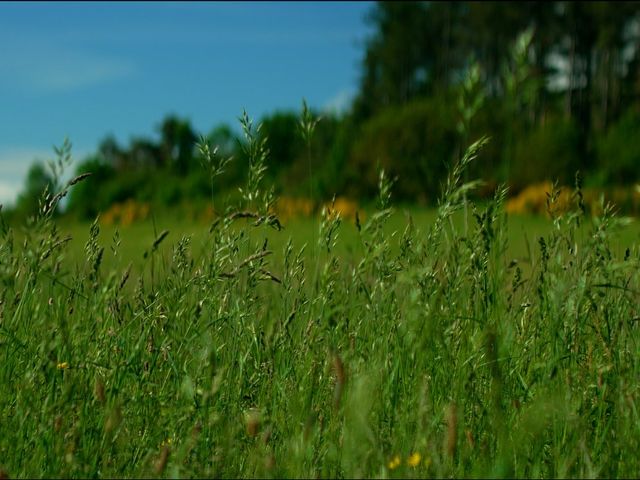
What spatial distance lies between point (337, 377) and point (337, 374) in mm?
246

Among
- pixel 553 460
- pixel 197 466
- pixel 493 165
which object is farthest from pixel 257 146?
pixel 493 165

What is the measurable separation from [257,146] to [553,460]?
53.4 inches

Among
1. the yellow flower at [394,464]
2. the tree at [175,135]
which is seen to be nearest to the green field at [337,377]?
the yellow flower at [394,464]

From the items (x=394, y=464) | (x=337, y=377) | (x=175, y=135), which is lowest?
(x=394, y=464)

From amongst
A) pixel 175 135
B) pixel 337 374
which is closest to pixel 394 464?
pixel 337 374

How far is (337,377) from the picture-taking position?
206cm

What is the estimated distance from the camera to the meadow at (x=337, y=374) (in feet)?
6.29

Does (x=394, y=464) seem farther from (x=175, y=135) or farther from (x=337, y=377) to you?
(x=175, y=135)

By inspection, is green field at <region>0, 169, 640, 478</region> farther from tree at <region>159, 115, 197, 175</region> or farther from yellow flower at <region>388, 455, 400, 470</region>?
tree at <region>159, 115, 197, 175</region>

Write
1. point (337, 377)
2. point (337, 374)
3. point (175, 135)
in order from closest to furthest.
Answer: point (337, 374) < point (337, 377) < point (175, 135)

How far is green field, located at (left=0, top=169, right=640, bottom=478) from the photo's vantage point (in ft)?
6.28

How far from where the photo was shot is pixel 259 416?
2039 mm

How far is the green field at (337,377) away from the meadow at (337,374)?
0.01 metres

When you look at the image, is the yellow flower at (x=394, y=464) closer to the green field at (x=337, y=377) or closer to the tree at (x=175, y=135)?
the green field at (x=337, y=377)
